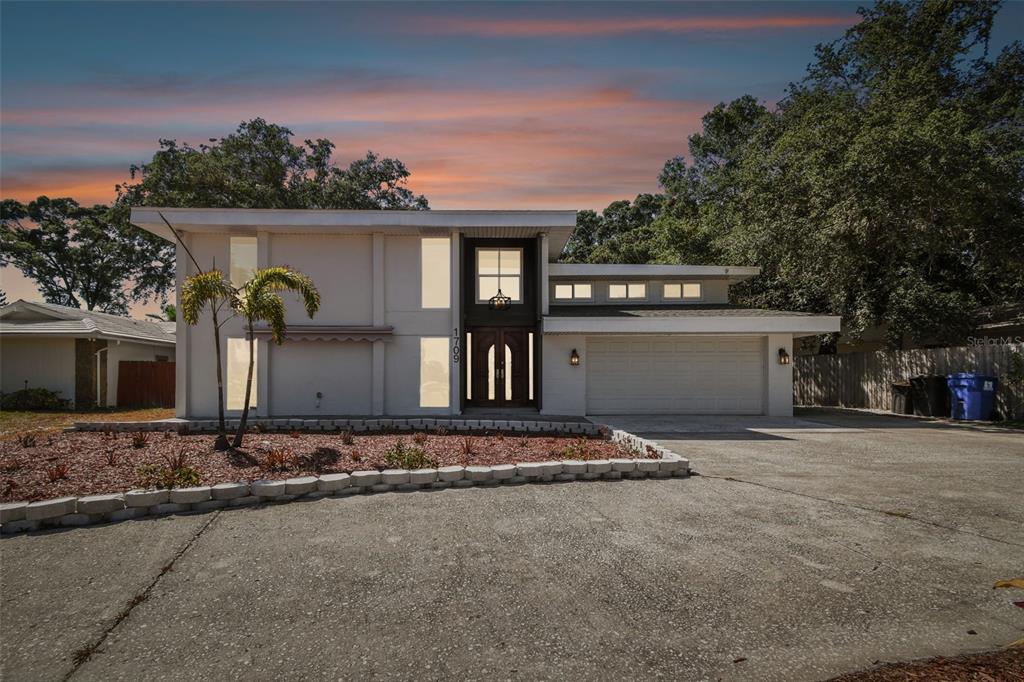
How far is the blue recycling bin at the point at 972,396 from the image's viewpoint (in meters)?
14.4

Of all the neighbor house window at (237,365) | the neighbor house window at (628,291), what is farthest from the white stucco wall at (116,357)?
the neighbor house window at (628,291)

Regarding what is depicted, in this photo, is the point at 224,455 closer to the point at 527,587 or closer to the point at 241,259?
the point at 527,587

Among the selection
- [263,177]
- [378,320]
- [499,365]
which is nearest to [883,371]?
[499,365]

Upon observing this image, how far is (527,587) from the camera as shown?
380cm

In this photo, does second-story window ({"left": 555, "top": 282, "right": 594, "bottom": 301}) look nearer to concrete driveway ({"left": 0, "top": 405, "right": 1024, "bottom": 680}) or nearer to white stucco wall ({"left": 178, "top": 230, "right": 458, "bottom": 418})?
white stucco wall ({"left": 178, "top": 230, "right": 458, "bottom": 418})

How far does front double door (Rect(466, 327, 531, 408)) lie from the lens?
1492cm

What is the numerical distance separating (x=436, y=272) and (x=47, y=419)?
11.0 meters

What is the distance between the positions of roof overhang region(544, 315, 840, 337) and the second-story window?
3288mm

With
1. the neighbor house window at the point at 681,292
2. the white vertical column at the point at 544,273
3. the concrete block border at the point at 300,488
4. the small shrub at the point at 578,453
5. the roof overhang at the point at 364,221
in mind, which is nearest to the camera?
the concrete block border at the point at 300,488

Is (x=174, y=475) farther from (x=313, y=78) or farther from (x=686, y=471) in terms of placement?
(x=313, y=78)

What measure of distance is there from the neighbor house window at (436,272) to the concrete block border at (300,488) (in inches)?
300

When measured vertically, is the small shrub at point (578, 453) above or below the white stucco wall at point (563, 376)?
below

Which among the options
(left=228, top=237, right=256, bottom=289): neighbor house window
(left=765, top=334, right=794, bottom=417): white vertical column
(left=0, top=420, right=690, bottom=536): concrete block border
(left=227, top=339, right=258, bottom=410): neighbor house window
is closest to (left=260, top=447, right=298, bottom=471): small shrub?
(left=0, top=420, right=690, bottom=536): concrete block border

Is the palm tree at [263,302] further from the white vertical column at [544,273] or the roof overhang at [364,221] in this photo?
the white vertical column at [544,273]
